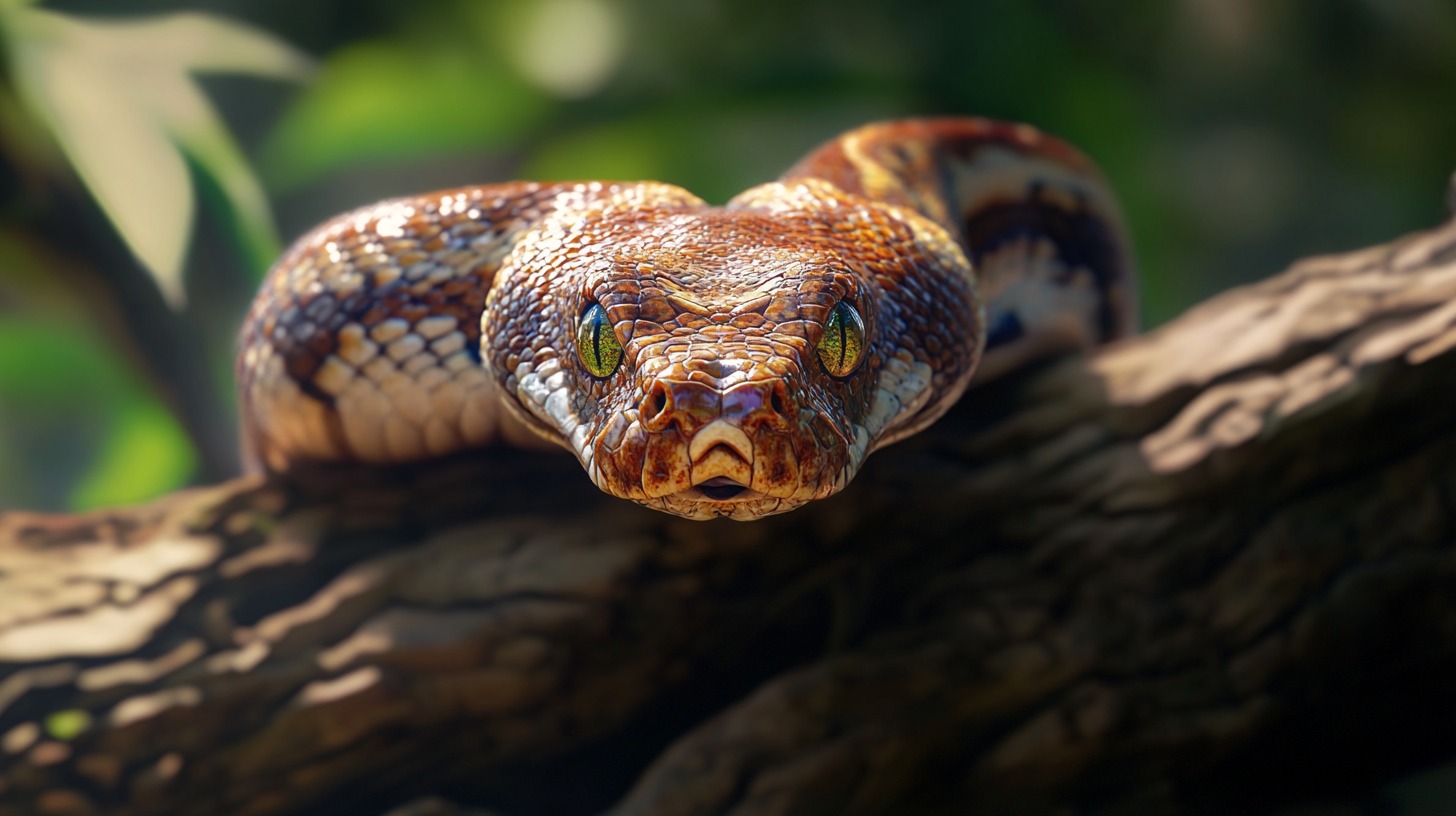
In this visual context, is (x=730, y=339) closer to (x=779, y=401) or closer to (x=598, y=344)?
(x=779, y=401)

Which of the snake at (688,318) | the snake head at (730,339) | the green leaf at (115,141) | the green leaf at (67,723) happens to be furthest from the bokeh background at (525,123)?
the snake head at (730,339)

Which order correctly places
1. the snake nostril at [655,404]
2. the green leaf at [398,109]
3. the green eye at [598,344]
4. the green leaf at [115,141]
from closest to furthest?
1. the snake nostril at [655,404]
2. the green eye at [598,344]
3. the green leaf at [115,141]
4. the green leaf at [398,109]

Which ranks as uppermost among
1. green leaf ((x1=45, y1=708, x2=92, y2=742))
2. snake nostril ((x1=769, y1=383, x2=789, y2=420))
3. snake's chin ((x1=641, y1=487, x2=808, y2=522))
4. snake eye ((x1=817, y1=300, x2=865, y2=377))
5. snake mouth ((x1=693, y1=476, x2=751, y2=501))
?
snake eye ((x1=817, y1=300, x2=865, y2=377))

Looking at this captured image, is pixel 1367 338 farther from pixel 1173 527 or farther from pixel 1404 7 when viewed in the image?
pixel 1404 7

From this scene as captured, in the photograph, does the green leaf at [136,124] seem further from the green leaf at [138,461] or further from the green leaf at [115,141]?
the green leaf at [138,461]

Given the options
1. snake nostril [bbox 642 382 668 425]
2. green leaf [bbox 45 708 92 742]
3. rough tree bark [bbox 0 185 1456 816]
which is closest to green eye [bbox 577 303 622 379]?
snake nostril [bbox 642 382 668 425]

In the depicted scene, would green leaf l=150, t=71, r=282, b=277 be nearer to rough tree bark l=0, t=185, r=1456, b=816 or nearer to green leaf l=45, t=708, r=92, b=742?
rough tree bark l=0, t=185, r=1456, b=816
